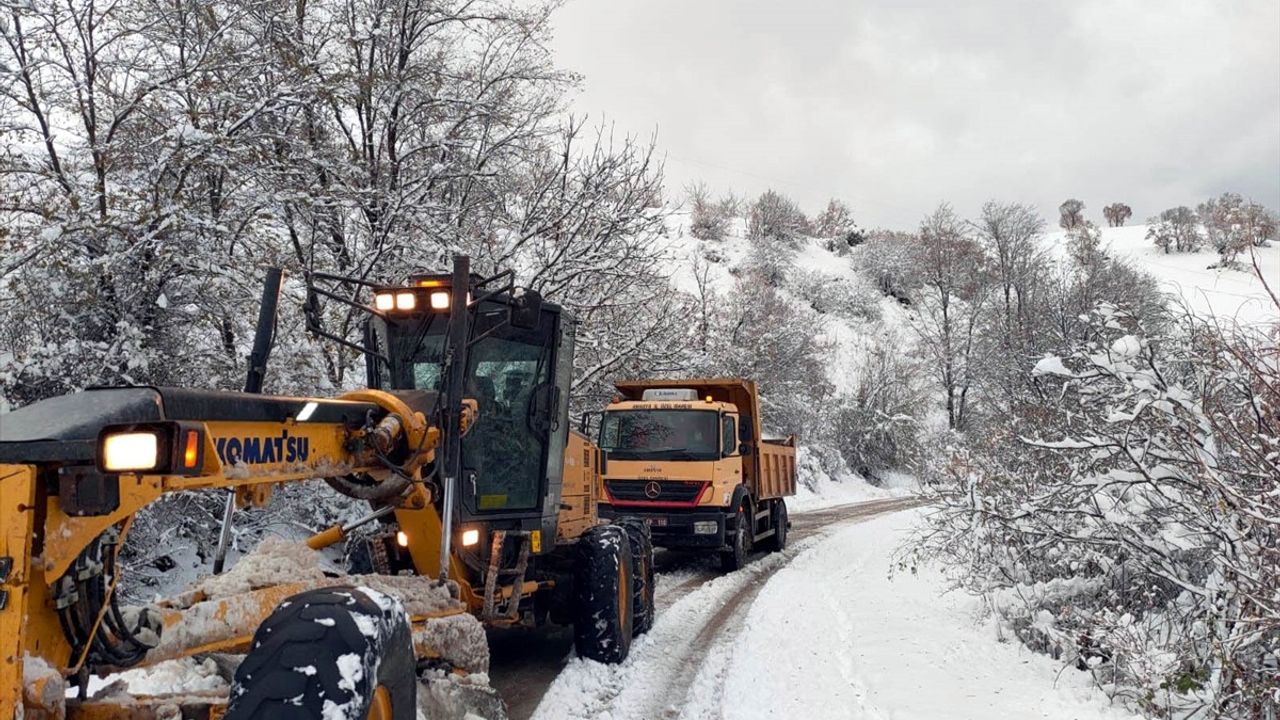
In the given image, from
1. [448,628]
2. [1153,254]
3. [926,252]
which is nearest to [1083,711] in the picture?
[448,628]

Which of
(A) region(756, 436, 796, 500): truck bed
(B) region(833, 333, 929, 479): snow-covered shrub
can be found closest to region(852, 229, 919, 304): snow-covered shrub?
(B) region(833, 333, 929, 479): snow-covered shrub

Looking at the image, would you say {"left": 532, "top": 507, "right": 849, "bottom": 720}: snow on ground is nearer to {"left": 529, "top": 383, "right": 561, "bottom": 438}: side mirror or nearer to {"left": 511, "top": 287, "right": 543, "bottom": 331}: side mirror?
{"left": 529, "top": 383, "right": 561, "bottom": 438}: side mirror

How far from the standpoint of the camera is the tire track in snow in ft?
17.4

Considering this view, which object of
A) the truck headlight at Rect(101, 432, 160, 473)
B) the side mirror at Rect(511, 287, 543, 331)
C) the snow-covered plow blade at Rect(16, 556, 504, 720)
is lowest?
the snow-covered plow blade at Rect(16, 556, 504, 720)

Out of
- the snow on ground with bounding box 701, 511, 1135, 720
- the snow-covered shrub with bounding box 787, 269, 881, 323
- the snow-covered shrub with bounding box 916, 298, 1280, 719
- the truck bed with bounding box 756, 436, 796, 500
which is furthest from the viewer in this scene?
the snow-covered shrub with bounding box 787, 269, 881, 323

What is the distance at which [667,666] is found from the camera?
20.8 feet

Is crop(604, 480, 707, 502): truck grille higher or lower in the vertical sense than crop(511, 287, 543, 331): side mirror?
lower

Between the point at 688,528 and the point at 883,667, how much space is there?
5.13m

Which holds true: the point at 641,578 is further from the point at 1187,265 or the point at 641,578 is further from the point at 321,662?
the point at 1187,265

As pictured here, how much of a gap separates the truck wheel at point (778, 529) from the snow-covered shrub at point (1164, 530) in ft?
21.3

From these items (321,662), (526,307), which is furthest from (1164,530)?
(321,662)

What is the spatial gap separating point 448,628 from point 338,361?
6228 millimetres

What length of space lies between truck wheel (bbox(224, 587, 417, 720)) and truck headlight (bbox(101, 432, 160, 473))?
720 mm

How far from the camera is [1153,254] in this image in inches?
1882
